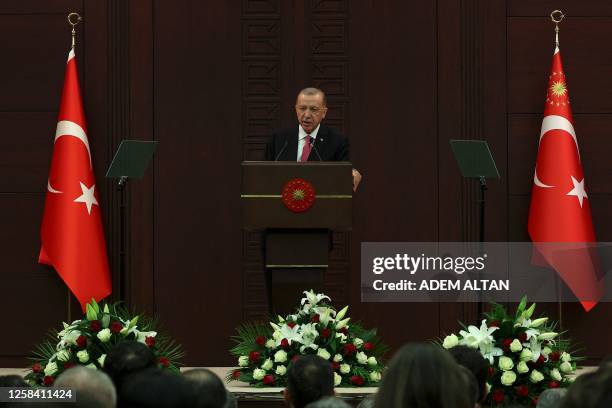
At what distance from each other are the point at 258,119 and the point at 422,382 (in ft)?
20.3

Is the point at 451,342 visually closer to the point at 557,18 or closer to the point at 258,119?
the point at 258,119

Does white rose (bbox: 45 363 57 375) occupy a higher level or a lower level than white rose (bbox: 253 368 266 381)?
higher

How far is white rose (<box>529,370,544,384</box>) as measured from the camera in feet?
19.4

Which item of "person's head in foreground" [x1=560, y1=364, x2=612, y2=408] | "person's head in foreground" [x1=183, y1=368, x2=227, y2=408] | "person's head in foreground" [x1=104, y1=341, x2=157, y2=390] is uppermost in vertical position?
"person's head in foreground" [x1=560, y1=364, x2=612, y2=408]

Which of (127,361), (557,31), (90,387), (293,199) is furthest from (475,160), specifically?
(90,387)

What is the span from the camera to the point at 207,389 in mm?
3158

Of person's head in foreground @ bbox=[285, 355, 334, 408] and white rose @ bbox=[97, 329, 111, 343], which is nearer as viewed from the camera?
person's head in foreground @ bbox=[285, 355, 334, 408]

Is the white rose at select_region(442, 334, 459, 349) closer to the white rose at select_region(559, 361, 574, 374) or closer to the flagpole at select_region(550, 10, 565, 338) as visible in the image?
the white rose at select_region(559, 361, 574, 374)

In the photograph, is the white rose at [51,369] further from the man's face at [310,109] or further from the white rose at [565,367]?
the white rose at [565,367]

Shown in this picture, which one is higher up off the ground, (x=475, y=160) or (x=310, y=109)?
(x=310, y=109)

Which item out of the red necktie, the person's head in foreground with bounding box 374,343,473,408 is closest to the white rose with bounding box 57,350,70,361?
the red necktie

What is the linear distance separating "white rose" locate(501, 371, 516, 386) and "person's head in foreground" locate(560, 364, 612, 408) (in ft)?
9.98

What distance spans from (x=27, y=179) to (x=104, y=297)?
1107 mm

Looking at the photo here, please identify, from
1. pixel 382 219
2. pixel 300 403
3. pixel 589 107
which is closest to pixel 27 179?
pixel 382 219
